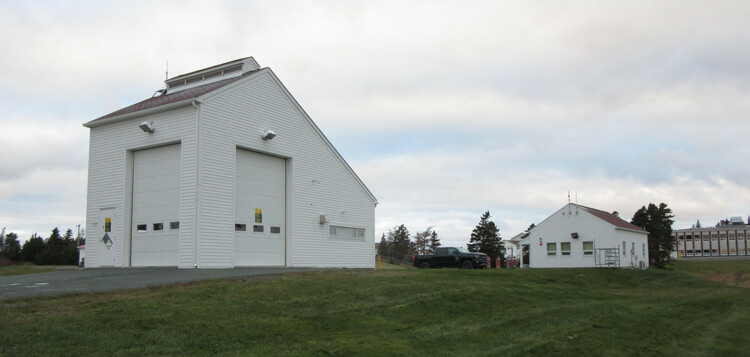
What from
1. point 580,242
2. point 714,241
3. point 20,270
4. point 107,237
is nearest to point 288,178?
point 107,237

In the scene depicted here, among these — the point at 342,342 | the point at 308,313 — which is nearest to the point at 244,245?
the point at 308,313

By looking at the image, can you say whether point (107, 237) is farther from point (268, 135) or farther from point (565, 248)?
point (565, 248)

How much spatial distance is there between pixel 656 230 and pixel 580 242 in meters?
24.5

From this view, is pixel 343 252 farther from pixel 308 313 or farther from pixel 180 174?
pixel 308 313

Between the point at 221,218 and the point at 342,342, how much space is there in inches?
524

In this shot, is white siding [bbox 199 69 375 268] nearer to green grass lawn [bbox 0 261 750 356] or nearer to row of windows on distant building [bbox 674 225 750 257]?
green grass lawn [bbox 0 261 750 356]

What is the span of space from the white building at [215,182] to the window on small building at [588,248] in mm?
19321

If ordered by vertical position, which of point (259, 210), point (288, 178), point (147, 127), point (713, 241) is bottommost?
point (713, 241)

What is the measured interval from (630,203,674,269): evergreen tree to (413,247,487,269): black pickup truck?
3203 centimetres

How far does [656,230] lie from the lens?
58.7 metres

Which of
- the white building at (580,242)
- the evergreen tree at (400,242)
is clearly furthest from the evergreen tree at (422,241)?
the white building at (580,242)

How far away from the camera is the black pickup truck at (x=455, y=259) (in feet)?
104

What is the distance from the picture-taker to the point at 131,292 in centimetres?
1187

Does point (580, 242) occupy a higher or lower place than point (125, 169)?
lower
